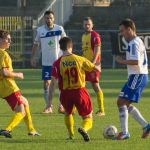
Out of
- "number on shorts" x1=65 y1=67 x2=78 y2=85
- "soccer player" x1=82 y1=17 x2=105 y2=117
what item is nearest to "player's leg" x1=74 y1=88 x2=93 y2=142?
"number on shorts" x1=65 y1=67 x2=78 y2=85

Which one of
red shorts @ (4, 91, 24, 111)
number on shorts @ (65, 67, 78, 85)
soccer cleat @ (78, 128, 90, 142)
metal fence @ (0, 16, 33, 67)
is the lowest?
metal fence @ (0, 16, 33, 67)

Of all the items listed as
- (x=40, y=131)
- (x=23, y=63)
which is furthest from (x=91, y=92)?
(x=23, y=63)

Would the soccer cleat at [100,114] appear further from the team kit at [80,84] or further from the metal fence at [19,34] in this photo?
the metal fence at [19,34]

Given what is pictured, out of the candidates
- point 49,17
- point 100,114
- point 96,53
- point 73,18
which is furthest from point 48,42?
point 73,18

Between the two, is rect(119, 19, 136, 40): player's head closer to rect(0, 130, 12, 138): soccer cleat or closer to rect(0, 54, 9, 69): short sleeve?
rect(0, 54, 9, 69): short sleeve

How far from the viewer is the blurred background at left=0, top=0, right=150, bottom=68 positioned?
39.3 m

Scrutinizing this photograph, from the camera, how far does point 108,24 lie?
42.2m

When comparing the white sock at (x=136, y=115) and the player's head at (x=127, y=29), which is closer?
the player's head at (x=127, y=29)

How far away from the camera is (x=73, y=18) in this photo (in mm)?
43000

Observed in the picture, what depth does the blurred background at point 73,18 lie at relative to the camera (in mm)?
39344

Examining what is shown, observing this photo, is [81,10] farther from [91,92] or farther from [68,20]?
[91,92]

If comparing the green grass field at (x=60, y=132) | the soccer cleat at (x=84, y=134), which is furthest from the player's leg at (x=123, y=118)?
the soccer cleat at (x=84, y=134)

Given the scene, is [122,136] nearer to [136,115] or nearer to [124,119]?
[124,119]

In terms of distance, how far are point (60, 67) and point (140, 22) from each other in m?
30.2
